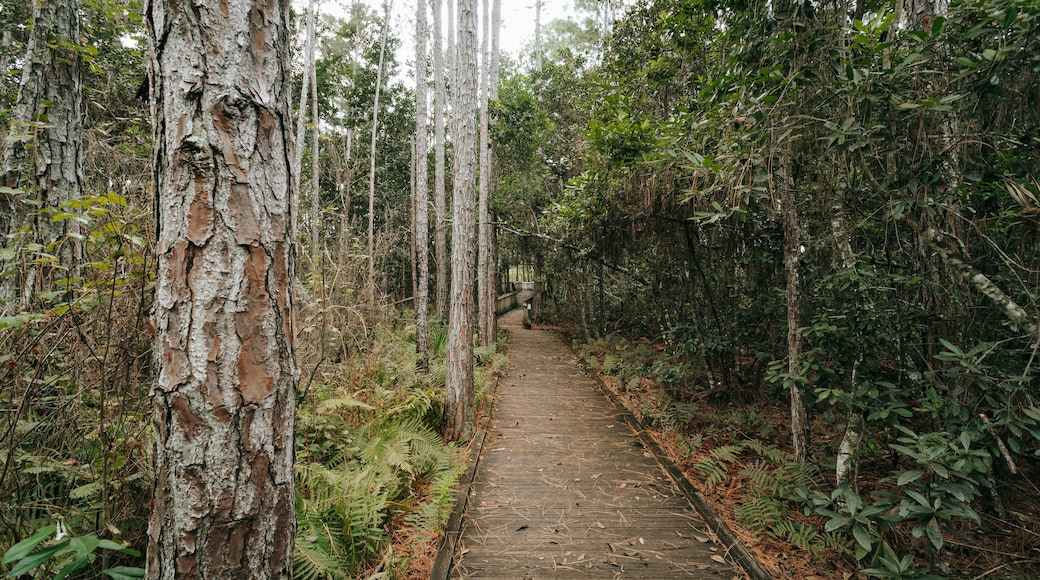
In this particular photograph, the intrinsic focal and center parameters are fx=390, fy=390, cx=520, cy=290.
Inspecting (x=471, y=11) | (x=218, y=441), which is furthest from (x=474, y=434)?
(x=471, y=11)

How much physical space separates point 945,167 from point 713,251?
Answer: 3.54 meters

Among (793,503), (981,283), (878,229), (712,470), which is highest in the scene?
(878,229)

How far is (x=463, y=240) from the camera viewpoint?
5695 mm

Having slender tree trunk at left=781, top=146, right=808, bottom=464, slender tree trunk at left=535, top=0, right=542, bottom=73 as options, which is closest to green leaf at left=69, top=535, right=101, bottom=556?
slender tree trunk at left=781, top=146, right=808, bottom=464

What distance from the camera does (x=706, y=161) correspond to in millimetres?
3412

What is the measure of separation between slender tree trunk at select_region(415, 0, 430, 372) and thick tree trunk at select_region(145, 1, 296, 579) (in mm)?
6685

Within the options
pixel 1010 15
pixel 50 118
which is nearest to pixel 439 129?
pixel 50 118

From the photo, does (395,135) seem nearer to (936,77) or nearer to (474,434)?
(474,434)

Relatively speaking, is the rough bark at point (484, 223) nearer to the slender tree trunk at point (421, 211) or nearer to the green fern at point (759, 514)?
the slender tree trunk at point (421, 211)

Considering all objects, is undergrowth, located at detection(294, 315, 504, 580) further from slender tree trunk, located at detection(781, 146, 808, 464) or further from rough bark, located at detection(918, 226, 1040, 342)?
rough bark, located at detection(918, 226, 1040, 342)

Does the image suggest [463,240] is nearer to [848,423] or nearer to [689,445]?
[689,445]

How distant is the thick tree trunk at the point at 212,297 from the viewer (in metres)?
1.18

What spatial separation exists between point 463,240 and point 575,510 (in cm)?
370

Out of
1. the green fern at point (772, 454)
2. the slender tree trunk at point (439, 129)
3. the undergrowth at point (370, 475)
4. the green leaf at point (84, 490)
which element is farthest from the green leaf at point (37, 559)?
the slender tree trunk at point (439, 129)
